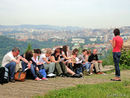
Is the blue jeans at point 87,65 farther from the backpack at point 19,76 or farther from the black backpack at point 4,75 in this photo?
the black backpack at point 4,75

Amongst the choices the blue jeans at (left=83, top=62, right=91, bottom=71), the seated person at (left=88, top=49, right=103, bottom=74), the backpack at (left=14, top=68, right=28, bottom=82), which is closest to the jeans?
the backpack at (left=14, top=68, right=28, bottom=82)

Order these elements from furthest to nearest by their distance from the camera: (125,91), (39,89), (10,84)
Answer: (10,84) < (39,89) < (125,91)

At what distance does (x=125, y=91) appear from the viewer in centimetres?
457

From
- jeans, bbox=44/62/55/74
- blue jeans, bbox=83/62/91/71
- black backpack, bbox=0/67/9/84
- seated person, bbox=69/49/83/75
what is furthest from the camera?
blue jeans, bbox=83/62/91/71

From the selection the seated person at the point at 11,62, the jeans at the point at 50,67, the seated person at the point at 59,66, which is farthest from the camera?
the seated person at the point at 59,66

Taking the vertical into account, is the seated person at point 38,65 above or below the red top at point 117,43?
below

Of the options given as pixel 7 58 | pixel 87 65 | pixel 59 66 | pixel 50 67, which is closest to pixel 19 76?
pixel 7 58

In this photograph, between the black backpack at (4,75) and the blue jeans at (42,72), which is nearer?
the black backpack at (4,75)

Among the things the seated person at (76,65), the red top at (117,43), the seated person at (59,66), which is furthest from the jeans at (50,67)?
the red top at (117,43)

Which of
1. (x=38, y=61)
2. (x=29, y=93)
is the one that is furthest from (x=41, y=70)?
(x=29, y=93)

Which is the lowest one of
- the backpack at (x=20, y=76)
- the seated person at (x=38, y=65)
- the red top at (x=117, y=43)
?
the backpack at (x=20, y=76)

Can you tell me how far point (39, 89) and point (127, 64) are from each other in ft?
20.2

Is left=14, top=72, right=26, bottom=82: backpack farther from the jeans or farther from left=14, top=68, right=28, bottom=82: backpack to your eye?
the jeans

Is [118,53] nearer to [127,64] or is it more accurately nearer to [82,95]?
[82,95]
